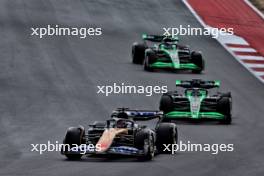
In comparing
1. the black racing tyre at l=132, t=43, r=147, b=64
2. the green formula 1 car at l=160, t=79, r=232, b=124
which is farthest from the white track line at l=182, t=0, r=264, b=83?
the green formula 1 car at l=160, t=79, r=232, b=124

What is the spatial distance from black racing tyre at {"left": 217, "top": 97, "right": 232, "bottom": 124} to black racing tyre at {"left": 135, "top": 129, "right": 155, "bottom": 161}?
6560 mm

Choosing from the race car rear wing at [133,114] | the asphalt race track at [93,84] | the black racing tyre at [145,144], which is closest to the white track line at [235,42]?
the asphalt race track at [93,84]

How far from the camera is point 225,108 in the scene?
24750 millimetres

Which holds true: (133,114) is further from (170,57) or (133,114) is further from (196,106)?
(170,57)

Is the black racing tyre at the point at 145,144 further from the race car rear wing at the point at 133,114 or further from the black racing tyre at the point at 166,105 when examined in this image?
the black racing tyre at the point at 166,105

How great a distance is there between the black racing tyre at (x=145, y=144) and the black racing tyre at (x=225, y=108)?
21.5 ft

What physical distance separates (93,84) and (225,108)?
6.22m

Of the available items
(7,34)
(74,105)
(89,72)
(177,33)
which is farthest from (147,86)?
(177,33)

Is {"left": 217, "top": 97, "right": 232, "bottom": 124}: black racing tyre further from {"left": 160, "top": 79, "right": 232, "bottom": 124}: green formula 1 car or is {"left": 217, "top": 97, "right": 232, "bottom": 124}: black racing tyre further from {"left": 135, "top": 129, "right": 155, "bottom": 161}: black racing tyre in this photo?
{"left": 135, "top": 129, "right": 155, "bottom": 161}: black racing tyre

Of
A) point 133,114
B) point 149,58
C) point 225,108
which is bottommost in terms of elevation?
point 133,114

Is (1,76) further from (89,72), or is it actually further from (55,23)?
(55,23)

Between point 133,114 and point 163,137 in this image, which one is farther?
point 133,114

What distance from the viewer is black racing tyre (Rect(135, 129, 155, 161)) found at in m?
18.0

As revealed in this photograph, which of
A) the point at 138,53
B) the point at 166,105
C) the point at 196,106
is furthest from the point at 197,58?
the point at 166,105
